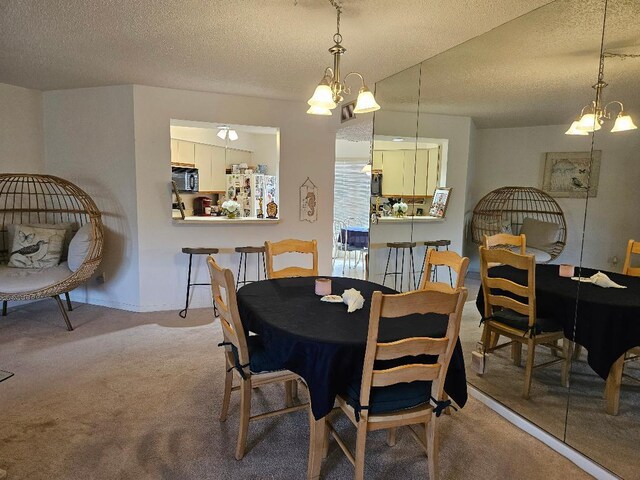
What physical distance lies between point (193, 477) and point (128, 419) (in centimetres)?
66

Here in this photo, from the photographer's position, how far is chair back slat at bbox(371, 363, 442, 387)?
→ 1468 millimetres

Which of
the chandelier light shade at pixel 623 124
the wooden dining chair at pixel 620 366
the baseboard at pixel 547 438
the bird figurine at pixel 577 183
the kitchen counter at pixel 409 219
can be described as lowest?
the baseboard at pixel 547 438

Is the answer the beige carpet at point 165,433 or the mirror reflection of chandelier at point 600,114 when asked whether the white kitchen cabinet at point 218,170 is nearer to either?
the beige carpet at point 165,433

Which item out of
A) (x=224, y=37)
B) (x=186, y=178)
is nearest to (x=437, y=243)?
(x=224, y=37)

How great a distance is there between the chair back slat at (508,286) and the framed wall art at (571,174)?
1.35ft

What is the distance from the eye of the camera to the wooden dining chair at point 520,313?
224 cm

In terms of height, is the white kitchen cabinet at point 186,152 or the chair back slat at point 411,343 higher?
the white kitchen cabinet at point 186,152

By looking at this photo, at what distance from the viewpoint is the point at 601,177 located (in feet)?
6.35

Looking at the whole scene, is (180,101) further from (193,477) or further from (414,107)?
(193,477)

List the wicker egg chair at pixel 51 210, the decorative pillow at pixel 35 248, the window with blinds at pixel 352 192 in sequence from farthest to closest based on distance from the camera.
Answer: the window with blinds at pixel 352 192 < the decorative pillow at pixel 35 248 < the wicker egg chair at pixel 51 210

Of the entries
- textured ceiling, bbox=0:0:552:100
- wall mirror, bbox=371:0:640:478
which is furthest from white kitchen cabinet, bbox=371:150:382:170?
wall mirror, bbox=371:0:640:478

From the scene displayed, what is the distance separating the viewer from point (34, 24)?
2.42 m

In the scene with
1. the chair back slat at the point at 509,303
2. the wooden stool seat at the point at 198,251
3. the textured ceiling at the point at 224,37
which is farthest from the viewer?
the wooden stool seat at the point at 198,251

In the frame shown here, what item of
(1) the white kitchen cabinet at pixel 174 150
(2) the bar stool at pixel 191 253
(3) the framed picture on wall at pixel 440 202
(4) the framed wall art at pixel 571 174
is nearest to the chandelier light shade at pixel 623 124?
(4) the framed wall art at pixel 571 174
